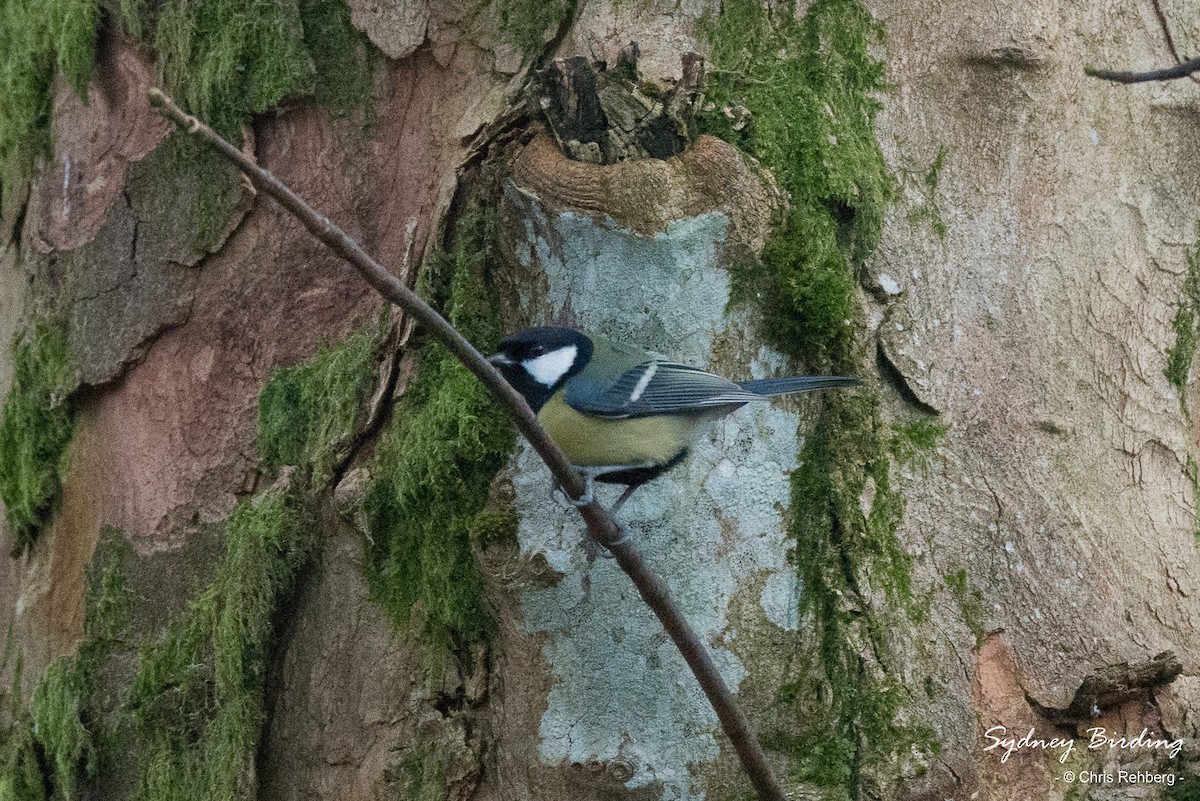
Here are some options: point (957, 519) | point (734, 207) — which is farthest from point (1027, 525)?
point (734, 207)

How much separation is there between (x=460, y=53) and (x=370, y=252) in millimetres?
467

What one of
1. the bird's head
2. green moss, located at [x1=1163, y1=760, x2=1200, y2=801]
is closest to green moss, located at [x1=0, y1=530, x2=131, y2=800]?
the bird's head

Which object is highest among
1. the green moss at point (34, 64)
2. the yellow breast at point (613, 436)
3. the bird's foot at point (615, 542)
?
the green moss at point (34, 64)

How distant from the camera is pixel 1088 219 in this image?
255 centimetres

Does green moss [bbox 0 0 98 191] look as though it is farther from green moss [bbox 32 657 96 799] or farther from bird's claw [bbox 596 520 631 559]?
bird's claw [bbox 596 520 631 559]

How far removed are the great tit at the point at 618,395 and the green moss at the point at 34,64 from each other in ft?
4.41

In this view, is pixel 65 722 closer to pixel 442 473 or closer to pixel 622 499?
pixel 442 473

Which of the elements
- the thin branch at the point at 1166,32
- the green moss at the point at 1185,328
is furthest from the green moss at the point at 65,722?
the thin branch at the point at 1166,32

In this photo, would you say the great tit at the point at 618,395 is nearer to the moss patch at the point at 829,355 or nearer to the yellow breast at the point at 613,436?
the yellow breast at the point at 613,436

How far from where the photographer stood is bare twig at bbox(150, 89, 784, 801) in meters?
1.25

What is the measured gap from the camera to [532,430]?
156 centimetres

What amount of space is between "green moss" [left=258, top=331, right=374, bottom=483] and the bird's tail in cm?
80

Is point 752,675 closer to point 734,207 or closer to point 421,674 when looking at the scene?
point 421,674

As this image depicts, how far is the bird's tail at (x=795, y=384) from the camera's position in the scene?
7.10ft
